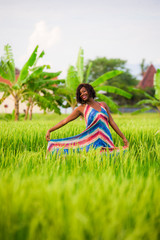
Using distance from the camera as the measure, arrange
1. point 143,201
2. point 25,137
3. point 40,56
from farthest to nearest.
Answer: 1. point 40,56
2. point 25,137
3. point 143,201

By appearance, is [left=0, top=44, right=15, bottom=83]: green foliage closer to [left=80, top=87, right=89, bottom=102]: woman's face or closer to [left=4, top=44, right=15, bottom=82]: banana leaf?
[left=4, top=44, right=15, bottom=82]: banana leaf

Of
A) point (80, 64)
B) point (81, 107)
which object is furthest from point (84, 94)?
point (80, 64)

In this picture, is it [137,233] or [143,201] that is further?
[143,201]

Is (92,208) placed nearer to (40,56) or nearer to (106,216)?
(106,216)

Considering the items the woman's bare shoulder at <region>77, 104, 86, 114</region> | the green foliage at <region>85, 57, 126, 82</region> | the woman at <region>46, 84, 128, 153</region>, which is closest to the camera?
the woman at <region>46, 84, 128, 153</region>

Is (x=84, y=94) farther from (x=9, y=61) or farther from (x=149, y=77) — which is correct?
(x=149, y=77)

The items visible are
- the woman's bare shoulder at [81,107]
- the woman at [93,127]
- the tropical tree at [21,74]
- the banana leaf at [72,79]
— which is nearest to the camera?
the woman at [93,127]

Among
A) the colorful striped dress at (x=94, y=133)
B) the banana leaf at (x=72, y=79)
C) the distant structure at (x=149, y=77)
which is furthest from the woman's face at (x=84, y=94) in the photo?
the distant structure at (x=149, y=77)

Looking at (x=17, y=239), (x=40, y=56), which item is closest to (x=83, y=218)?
(x=17, y=239)

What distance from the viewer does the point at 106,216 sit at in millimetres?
761

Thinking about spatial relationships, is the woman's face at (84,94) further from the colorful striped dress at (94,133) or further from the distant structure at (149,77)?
the distant structure at (149,77)

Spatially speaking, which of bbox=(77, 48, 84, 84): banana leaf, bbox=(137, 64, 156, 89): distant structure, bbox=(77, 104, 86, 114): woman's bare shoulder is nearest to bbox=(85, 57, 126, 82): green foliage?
bbox=(137, 64, 156, 89): distant structure

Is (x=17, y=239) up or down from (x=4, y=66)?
down

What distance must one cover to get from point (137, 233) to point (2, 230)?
0.48 meters
